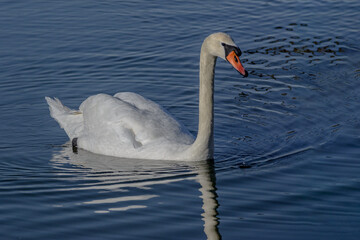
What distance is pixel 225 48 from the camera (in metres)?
9.66

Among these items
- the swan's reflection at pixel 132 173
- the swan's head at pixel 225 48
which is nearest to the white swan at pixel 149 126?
the swan's head at pixel 225 48

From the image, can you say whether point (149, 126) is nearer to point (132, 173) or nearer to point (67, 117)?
point (132, 173)

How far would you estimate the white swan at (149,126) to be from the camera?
1005 centimetres

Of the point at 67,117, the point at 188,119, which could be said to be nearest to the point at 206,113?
the point at 188,119

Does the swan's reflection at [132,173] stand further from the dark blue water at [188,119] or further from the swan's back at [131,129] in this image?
the swan's back at [131,129]

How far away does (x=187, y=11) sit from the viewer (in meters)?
18.6

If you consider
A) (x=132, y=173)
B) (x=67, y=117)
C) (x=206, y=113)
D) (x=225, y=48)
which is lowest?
(x=132, y=173)

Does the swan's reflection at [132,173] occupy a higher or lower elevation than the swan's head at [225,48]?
lower

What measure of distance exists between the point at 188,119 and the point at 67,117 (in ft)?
6.92

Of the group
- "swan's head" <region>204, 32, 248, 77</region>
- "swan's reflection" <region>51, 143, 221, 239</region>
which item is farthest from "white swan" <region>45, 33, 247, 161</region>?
"swan's reflection" <region>51, 143, 221, 239</region>

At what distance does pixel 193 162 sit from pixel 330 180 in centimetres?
198

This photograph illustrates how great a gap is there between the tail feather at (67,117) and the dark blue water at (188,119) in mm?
243

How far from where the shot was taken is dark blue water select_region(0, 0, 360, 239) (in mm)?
8750

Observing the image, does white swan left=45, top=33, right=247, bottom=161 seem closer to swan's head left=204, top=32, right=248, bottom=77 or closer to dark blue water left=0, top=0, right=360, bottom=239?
swan's head left=204, top=32, right=248, bottom=77
